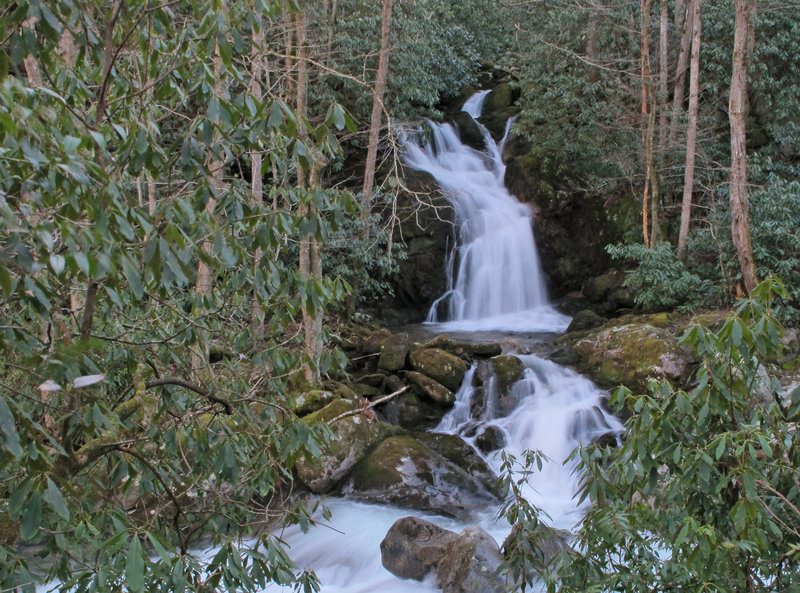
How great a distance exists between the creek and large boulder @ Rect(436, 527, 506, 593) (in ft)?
0.91

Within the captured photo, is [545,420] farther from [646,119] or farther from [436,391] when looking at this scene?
[646,119]

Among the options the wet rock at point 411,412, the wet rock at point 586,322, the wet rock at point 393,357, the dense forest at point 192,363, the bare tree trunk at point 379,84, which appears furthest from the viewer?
the wet rock at point 586,322

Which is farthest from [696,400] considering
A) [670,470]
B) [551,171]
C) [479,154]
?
[479,154]

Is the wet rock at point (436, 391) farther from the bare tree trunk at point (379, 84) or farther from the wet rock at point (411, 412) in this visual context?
the bare tree trunk at point (379, 84)

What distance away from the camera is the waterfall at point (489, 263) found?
14820 mm

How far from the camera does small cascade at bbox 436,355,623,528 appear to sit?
802 centimetres

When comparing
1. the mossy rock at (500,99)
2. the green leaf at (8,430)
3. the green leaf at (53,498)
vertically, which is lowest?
the green leaf at (53,498)

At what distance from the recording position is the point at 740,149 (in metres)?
10.1

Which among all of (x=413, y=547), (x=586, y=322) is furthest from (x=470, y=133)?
(x=413, y=547)

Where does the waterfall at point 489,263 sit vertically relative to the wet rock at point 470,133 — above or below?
below

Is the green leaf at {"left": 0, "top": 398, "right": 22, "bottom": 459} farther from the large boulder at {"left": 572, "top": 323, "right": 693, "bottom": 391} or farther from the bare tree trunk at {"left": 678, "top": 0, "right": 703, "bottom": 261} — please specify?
the bare tree trunk at {"left": 678, "top": 0, "right": 703, "bottom": 261}

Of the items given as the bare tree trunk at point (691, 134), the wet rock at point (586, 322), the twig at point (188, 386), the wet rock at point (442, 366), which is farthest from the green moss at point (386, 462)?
the bare tree trunk at point (691, 134)

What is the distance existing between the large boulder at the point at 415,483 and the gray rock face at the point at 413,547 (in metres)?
1.07

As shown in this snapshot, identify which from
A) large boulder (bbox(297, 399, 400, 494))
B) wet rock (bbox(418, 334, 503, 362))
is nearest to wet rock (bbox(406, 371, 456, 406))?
wet rock (bbox(418, 334, 503, 362))
